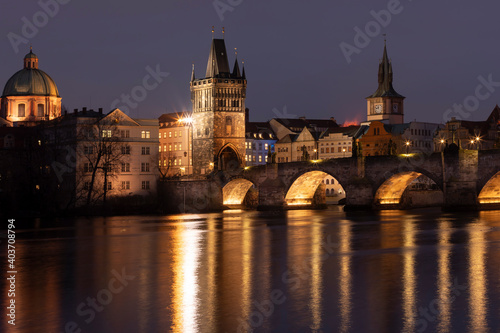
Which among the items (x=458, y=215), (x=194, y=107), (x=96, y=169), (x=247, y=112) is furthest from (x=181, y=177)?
(x=247, y=112)

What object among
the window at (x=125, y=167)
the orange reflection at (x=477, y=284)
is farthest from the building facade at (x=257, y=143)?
the orange reflection at (x=477, y=284)

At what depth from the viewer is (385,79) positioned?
138 m

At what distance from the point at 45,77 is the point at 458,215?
72823 mm

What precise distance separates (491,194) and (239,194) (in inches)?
1251

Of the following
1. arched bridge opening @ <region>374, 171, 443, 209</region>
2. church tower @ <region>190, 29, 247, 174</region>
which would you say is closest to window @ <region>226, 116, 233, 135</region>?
church tower @ <region>190, 29, 247, 174</region>

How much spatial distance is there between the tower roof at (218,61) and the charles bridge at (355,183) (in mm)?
20599

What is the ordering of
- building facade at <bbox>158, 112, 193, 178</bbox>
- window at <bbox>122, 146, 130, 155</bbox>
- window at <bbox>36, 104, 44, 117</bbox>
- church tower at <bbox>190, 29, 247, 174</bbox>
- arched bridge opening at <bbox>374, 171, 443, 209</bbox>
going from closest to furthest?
arched bridge opening at <bbox>374, 171, 443, 209</bbox> < window at <bbox>122, 146, 130, 155</bbox> < church tower at <bbox>190, 29, 247, 174</bbox> < building facade at <bbox>158, 112, 193, 178</bbox> < window at <bbox>36, 104, 44, 117</bbox>

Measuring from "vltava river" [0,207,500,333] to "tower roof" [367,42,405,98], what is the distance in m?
93.9

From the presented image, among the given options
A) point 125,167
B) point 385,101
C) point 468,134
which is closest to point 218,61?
point 125,167

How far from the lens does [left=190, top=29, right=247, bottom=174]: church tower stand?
329 ft

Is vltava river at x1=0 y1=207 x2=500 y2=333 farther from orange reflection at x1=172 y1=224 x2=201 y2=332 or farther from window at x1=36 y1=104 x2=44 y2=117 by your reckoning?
window at x1=36 y1=104 x2=44 y2=117

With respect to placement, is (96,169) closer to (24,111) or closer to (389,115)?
(24,111)

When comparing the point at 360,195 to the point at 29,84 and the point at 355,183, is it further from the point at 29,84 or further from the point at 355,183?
the point at 29,84

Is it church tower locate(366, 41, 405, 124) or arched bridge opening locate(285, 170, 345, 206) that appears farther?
church tower locate(366, 41, 405, 124)
